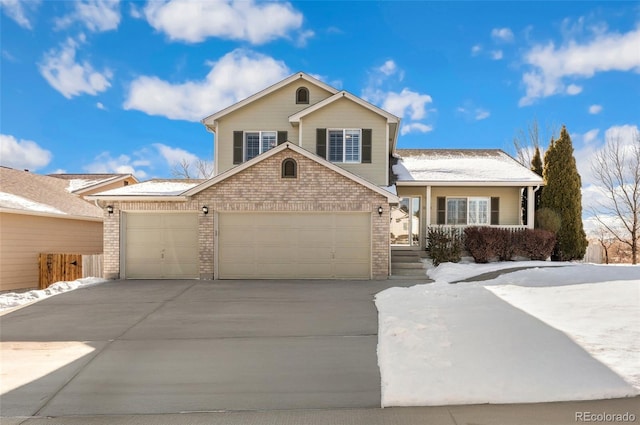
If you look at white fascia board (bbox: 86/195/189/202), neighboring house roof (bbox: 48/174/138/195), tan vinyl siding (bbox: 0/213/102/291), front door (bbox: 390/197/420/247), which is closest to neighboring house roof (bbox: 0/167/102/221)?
tan vinyl siding (bbox: 0/213/102/291)

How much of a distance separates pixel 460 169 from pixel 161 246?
12.9 m

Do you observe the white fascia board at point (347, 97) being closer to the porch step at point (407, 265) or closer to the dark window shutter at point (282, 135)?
the dark window shutter at point (282, 135)

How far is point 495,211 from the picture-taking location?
1648 cm

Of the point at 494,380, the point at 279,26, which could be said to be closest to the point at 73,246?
the point at 279,26

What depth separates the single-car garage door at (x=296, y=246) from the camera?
1273 cm

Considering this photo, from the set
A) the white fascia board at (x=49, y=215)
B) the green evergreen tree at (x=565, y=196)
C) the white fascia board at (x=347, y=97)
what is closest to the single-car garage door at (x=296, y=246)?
the white fascia board at (x=347, y=97)

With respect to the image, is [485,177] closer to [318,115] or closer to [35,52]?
[318,115]

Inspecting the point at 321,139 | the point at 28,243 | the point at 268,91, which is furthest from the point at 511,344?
the point at 28,243

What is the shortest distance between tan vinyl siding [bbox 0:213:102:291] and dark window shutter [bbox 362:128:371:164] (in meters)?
13.1

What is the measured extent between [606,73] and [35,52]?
29007 millimetres

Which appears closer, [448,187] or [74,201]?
[448,187]

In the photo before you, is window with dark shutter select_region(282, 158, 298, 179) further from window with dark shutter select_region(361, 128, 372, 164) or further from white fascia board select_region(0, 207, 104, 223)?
white fascia board select_region(0, 207, 104, 223)

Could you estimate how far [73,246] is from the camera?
54.7 feet

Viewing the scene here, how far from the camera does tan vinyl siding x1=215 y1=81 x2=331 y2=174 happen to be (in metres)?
16.2
